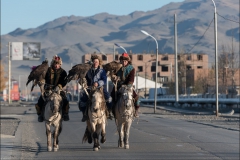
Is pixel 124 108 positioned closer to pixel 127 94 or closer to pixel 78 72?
pixel 127 94

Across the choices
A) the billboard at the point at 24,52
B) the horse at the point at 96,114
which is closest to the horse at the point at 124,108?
the horse at the point at 96,114

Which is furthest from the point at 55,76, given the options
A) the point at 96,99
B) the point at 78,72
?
the point at 78,72

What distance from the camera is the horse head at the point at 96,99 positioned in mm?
11734

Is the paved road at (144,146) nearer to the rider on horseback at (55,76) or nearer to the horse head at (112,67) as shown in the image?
the rider on horseback at (55,76)

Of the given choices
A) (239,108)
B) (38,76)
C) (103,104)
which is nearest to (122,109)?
(103,104)

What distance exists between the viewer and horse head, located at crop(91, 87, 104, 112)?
1173 centimetres

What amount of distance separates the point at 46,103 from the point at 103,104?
4.82ft

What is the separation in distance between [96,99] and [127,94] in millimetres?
701

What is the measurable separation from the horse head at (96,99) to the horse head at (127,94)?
435 millimetres

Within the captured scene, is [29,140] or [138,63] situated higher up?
[138,63]

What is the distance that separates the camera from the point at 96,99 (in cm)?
→ 1212

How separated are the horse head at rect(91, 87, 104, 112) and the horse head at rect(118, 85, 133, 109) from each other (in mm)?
435

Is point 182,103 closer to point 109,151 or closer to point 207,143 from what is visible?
point 207,143

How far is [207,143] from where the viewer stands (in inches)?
933
